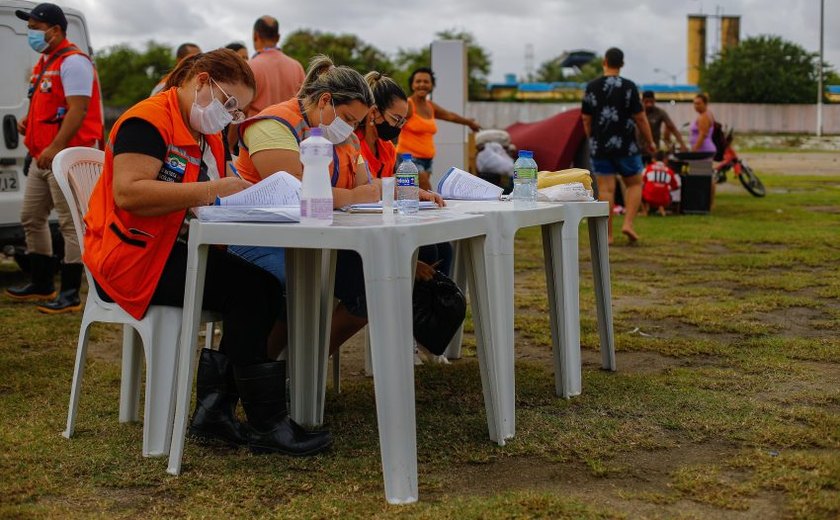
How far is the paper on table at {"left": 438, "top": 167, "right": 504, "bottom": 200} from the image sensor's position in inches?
193

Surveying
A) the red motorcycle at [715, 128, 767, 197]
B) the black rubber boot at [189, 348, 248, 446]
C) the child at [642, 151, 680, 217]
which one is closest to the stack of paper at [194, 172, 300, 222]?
the black rubber boot at [189, 348, 248, 446]

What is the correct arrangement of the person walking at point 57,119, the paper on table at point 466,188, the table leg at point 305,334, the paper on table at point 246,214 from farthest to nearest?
the person walking at point 57,119
the paper on table at point 466,188
the table leg at point 305,334
the paper on table at point 246,214

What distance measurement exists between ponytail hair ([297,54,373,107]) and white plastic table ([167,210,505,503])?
0.65m

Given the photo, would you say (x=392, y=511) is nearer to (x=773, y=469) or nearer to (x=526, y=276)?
(x=773, y=469)

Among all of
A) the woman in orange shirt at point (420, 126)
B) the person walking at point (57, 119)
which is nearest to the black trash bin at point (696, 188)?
the woman in orange shirt at point (420, 126)

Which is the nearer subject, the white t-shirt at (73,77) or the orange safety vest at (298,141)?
the orange safety vest at (298,141)

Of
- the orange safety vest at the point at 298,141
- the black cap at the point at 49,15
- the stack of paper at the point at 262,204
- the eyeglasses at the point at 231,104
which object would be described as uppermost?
the black cap at the point at 49,15

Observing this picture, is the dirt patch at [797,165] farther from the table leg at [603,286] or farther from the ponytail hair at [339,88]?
the ponytail hair at [339,88]

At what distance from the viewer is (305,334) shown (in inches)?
161

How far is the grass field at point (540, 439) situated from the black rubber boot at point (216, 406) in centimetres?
7

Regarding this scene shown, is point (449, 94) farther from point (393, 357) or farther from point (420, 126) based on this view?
point (393, 357)

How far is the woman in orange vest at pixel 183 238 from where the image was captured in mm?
3611

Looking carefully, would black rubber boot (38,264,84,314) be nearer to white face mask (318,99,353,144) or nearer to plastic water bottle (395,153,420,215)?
white face mask (318,99,353,144)

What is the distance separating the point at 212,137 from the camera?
3.99m
